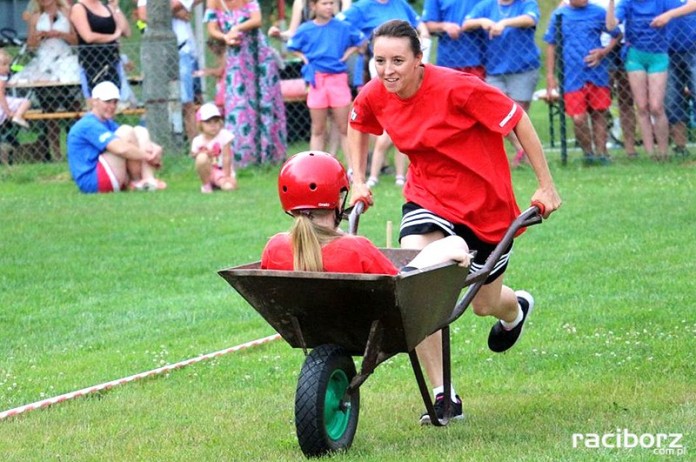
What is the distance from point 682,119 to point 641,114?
0.46 m

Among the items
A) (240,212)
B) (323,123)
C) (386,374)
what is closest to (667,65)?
(323,123)

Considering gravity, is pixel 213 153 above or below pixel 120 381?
below

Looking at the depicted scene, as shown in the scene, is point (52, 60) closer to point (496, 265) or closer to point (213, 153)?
point (213, 153)

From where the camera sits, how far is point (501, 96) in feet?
19.9

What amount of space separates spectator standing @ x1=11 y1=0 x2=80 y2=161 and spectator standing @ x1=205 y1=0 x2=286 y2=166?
2004mm

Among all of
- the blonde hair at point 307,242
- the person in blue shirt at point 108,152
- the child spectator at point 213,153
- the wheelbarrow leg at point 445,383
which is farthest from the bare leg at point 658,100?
the blonde hair at point 307,242

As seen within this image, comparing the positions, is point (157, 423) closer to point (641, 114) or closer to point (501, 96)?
point (501, 96)

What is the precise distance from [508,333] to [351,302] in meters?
1.89

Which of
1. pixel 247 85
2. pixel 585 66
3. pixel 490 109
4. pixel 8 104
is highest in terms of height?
pixel 490 109

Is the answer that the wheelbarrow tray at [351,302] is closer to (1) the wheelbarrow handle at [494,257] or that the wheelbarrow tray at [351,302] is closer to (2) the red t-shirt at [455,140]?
(1) the wheelbarrow handle at [494,257]

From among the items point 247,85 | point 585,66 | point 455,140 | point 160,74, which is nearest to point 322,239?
point 455,140

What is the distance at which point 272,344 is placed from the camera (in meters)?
8.16

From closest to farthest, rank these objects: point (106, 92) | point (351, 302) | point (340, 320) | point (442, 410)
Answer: point (351, 302) → point (340, 320) → point (442, 410) → point (106, 92)

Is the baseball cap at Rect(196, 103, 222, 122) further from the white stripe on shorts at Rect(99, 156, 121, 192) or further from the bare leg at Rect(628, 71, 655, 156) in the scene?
the bare leg at Rect(628, 71, 655, 156)
